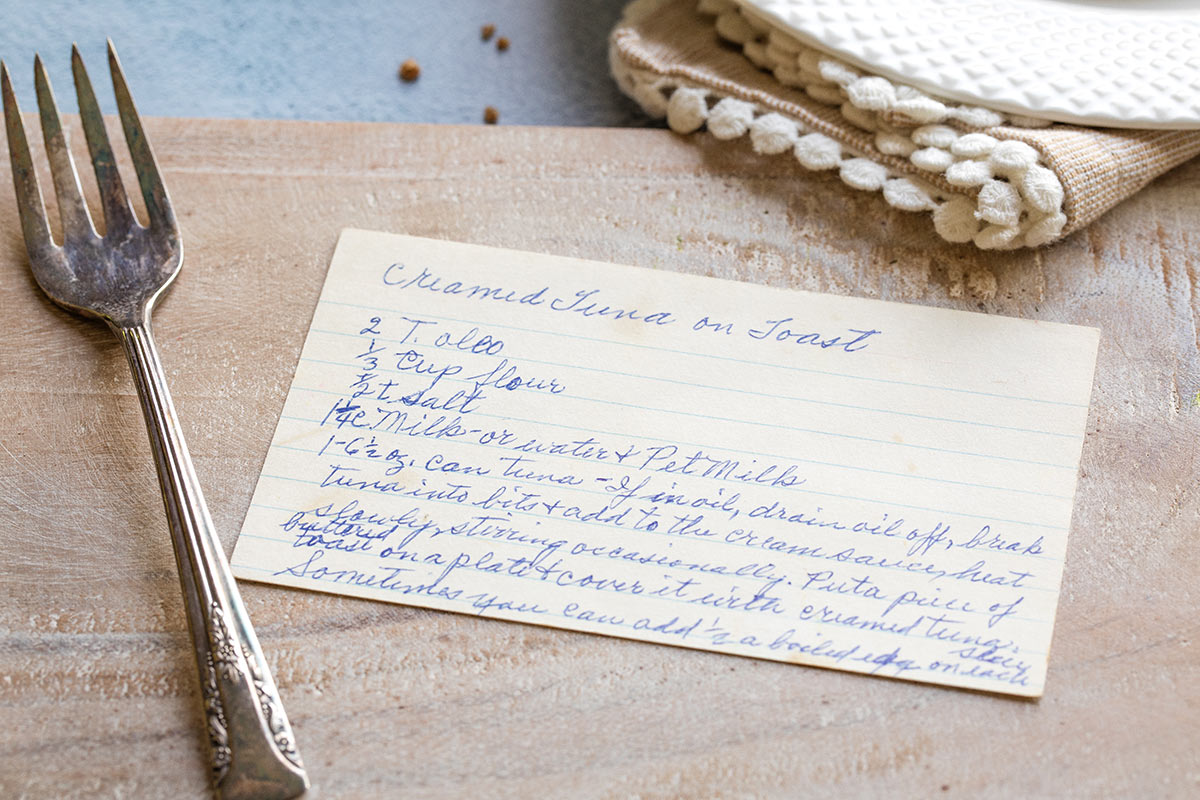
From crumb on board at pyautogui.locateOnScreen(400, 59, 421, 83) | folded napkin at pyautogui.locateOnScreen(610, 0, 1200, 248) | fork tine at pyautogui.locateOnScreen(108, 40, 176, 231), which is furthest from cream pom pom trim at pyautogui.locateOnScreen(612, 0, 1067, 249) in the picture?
fork tine at pyautogui.locateOnScreen(108, 40, 176, 231)

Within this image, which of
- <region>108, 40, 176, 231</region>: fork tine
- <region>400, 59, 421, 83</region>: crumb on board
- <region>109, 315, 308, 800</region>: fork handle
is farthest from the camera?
<region>400, 59, 421, 83</region>: crumb on board

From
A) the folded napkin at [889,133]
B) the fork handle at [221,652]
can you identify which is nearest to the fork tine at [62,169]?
the fork handle at [221,652]

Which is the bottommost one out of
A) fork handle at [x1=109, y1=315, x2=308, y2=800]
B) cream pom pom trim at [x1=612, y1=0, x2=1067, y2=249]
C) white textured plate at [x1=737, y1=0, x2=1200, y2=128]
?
fork handle at [x1=109, y1=315, x2=308, y2=800]

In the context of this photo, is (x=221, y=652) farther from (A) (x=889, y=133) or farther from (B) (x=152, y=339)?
(A) (x=889, y=133)

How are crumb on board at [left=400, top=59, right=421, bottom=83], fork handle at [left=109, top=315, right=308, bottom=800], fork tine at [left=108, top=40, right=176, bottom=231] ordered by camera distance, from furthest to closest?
crumb on board at [left=400, top=59, right=421, bottom=83], fork tine at [left=108, top=40, right=176, bottom=231], fork handle at [left=109, top=315, right=308, bottom=800]

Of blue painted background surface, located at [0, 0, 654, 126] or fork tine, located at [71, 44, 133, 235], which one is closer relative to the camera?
fork tine, located at [71, 44, 133, 235]

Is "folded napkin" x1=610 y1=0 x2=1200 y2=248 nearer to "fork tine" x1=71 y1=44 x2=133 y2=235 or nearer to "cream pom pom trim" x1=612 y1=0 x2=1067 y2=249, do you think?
"cream pom pom trim" x1=612 y1=0 x2=1067 y2=249

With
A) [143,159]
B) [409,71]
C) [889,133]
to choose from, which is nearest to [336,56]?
[409,71]
